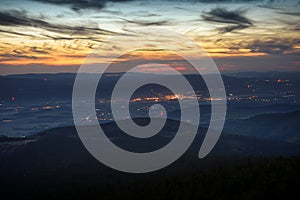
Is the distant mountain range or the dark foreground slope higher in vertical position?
the dark foreground slope

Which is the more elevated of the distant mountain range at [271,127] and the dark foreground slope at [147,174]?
the dark foreground slope at [147,174]

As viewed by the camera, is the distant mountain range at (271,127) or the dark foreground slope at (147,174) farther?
the distant mountain range at (271,127)

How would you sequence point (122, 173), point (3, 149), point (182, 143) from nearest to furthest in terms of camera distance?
1. point (122, 173)
2. point (3, 149)
3. point (182, 143)

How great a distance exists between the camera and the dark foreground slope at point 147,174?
14.0 metres

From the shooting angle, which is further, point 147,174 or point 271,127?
point 271,127

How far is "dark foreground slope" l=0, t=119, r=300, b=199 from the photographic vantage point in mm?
14008

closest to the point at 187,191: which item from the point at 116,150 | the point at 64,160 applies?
the point at 64,160

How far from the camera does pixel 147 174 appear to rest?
3991 cm

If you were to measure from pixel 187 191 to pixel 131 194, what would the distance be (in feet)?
16.7

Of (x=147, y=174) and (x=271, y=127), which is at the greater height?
(x=147, y=174)

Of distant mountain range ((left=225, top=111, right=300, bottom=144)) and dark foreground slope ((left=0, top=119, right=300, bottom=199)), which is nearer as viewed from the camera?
dark foreground slope ((left=0, top=119, right=300, bottom=199))

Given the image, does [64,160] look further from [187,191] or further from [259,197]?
[259,197]

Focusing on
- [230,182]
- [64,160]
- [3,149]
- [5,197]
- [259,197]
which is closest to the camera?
[259,197]

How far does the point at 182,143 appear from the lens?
7706 centimetres
